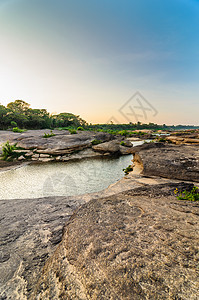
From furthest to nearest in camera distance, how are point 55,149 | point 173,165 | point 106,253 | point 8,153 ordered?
point 55,149, point 8,153, point 173,165, point 106,253

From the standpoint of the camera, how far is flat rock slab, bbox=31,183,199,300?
1371 mm

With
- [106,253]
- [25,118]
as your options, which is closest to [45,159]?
[106,253]

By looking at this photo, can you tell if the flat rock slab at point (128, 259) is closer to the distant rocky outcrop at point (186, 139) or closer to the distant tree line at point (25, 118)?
the distant rocky outcrop at point (186, 139)

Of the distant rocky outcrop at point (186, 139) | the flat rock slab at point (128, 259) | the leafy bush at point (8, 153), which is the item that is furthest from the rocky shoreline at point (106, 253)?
the distant rocky outcrop at point (186, 139)

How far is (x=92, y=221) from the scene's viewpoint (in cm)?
268

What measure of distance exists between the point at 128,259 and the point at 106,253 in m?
0.32

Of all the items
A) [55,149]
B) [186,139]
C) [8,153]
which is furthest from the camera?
[186,139]

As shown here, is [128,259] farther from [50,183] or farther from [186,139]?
[186,139]

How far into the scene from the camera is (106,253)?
1843 millimetres

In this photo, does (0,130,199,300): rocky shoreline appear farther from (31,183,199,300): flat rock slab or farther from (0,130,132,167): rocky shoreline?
(0,130,132,167): rocky shoreline

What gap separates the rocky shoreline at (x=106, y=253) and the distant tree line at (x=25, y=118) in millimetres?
38303

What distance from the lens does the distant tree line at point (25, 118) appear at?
35.6 m

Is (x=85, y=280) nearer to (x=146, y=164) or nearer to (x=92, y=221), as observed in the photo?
(x=92, y=221)

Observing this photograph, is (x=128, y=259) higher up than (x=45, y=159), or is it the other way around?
(x=128, y=259)
